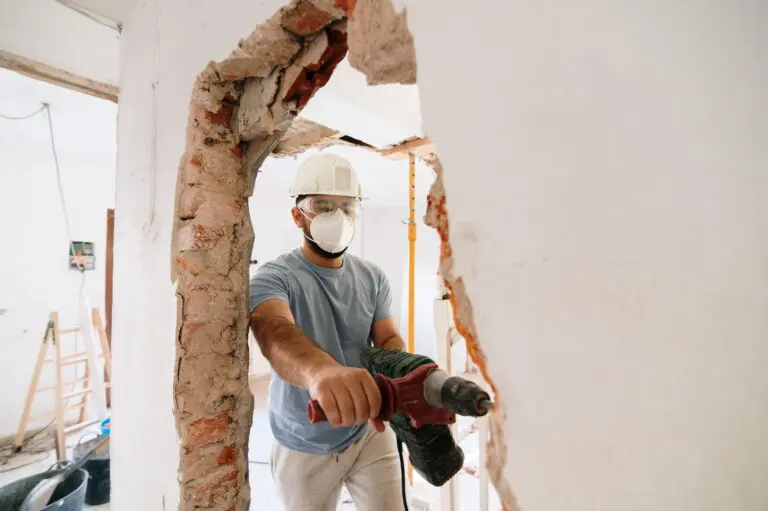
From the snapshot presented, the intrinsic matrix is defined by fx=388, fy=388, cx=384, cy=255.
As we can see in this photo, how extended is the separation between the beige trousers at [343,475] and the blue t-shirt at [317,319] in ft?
0.16

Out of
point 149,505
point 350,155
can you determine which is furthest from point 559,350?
point 350,155

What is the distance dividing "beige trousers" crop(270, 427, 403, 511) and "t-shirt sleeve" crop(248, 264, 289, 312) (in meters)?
0.62

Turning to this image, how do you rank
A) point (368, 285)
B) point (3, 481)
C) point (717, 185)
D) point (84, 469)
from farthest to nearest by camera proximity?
point (3, 481) → point (84, 469) → point (368, 285) → point (717, 185)

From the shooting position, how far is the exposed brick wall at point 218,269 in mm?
1104

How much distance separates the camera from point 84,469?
2.57 meters

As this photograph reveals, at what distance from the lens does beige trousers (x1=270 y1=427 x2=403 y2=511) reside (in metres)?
1.46

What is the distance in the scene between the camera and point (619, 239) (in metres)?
0.40

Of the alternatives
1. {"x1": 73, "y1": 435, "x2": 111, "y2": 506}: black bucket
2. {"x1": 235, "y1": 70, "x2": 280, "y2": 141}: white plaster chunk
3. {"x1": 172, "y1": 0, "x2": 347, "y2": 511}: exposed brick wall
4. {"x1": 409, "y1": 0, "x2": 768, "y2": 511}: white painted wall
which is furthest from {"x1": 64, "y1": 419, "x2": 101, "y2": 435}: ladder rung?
{"x1": 409, "y1": 0, "x2": 768, "y2": 511}: white painted wall

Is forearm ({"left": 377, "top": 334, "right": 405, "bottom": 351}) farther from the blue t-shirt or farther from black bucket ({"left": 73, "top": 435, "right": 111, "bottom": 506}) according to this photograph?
black bucket ({"left": 73, "top": 435, "right": 111, "bottom": 506})

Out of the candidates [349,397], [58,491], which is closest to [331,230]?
[349,397]

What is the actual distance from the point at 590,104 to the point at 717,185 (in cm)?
14

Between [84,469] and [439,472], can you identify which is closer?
[439,472]

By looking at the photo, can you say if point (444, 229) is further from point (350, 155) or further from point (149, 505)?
point (350, 155)

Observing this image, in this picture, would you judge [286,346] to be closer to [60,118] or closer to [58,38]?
[58,38]
